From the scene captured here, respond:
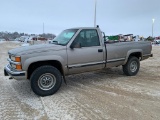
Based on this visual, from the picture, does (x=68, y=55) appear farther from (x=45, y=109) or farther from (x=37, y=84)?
(x=45, y=109)

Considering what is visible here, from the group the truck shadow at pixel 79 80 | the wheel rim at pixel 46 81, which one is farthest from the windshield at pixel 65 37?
the truck shadow at pixel 79 80

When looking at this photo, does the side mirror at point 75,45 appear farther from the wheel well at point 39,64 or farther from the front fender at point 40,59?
the wheel well at point 39,64

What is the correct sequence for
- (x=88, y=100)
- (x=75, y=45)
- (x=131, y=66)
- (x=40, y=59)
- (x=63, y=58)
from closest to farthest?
(x=88, y=100) < (x=40, y=59) < (x=63, y=58) < (x=75, y=45) < (x=131, y=66)

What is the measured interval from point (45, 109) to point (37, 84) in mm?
1000

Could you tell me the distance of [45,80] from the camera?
5.25m

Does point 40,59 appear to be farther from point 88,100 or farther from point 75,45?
point 88,100

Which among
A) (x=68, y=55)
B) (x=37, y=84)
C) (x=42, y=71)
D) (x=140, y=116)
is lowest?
(x=140, y=116)

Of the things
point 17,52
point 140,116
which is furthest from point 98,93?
point 17,52

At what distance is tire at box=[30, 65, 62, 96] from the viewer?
5062 mm

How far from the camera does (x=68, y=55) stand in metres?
5.55

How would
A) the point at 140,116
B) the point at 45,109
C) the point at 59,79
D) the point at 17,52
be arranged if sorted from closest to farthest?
1. the point at 140,116
2. the point at 45,109
3. the point at 17,52
4. the point at 59,79

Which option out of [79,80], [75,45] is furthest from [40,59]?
[79,80]

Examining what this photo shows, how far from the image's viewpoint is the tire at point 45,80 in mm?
5062

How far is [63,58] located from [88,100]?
147 centimetres
